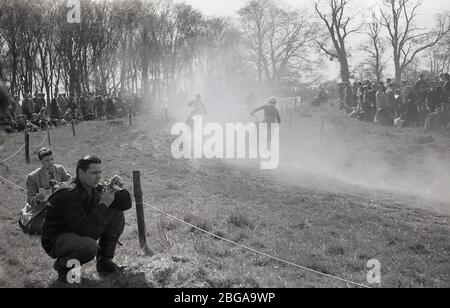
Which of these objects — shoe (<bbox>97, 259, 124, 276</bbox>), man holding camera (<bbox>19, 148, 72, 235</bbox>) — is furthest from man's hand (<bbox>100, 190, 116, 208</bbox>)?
man holding camera (<bbox>19, 148, 72, 235</bbox>)

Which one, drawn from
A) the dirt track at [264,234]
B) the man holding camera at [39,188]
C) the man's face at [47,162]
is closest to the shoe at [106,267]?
the dirt track at [264,234]

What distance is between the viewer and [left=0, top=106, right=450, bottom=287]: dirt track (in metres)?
6.38

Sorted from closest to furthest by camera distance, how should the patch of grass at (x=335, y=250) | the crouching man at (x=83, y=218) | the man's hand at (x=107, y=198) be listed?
the crouching man at (x=83, y=218) < the man's hand at (x=107, y=198) < the patch of grass at (x=335, y=250)

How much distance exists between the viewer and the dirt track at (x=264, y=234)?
638 centimetres

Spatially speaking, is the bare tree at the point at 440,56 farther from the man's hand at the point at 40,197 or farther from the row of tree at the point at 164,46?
the man's hand at the point at 40,197

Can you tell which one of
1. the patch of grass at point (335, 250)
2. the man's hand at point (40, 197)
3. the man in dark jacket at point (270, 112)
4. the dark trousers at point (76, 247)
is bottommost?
the patch of grass at point (335, 250)

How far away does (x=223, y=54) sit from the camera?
5778 cm

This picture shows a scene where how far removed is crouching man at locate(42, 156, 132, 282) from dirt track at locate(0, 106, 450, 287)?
0.44 meters

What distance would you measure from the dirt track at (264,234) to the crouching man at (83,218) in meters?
0.44

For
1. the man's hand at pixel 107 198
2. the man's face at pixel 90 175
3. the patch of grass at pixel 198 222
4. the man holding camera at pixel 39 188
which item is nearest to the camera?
the man's face at pixel 90 175

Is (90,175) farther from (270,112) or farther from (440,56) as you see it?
(440,56)
